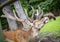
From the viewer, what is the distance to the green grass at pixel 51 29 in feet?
14.2

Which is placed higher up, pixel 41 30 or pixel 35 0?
pixel 35 0

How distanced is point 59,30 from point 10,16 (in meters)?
1.15

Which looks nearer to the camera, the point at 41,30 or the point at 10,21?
the point at 41,30

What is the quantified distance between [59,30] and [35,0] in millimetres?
2805

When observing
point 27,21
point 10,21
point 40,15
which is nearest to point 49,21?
point 40,15

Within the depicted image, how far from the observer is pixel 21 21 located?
15.9 feet

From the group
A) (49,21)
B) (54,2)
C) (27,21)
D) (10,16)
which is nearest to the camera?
(10,16)

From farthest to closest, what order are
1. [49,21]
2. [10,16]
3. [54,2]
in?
[54,2] → [49,21] → [10,16]

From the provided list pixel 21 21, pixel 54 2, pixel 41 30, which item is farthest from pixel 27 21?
pixel 54 2

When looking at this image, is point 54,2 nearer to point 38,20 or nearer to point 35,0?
point 35,0

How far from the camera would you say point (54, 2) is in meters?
6.89

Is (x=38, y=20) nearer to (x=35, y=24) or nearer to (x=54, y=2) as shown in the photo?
(x=35, y=24)

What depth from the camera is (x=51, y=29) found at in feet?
15.1

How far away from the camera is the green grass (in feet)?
14.2
